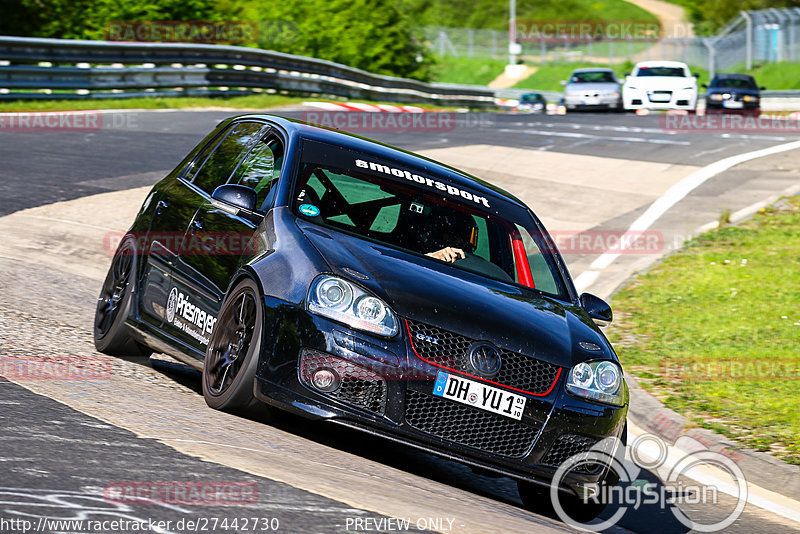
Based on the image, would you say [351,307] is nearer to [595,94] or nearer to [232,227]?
[232,227]

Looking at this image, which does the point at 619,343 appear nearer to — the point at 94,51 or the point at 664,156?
the point at 664,156

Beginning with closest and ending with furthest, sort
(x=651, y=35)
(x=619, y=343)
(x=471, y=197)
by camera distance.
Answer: (x=471, y=197)
(x=619, y=343)
(x=651, y=35)

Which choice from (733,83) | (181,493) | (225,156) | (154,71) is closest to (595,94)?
(733,83)

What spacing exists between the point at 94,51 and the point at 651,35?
78701 mm

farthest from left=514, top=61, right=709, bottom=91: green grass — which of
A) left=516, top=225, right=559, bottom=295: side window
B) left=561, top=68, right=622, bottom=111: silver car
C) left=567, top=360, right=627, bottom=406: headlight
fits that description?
left=567, top=360, right=627, bottom=406: headlight

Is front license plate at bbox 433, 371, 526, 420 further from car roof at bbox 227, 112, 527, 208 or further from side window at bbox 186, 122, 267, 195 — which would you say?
side window at bbox 186, 122, 267, 195

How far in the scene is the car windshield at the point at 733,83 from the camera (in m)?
37.6

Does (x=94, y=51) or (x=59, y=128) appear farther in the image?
(x=94, y=51)

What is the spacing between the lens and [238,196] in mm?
6453

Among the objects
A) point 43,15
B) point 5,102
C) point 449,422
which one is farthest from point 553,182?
point 43,15

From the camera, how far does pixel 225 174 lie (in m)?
7.25

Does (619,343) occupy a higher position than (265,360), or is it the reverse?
(265,360)

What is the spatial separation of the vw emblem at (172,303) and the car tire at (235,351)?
68 centimetres

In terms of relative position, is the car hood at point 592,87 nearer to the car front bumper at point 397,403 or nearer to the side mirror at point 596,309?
the side mirror at point 596,309
